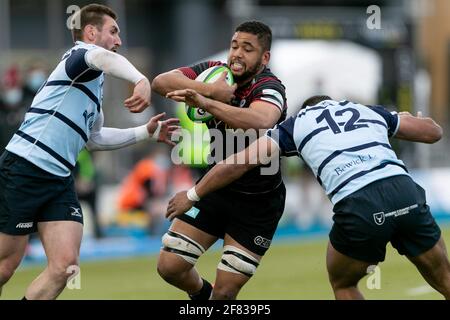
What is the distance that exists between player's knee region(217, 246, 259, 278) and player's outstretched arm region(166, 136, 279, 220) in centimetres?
87

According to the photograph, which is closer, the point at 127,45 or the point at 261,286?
the point at 261,286

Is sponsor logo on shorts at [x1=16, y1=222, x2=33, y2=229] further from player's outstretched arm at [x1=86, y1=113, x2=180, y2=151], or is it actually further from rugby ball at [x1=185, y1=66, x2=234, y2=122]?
rugby ball at [x1=185, y1=66, x2=234, y2=122]

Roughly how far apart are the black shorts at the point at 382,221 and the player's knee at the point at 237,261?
1.21 metres

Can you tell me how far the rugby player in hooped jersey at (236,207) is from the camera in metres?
8.59

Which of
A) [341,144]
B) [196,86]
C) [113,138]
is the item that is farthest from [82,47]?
[341,144]

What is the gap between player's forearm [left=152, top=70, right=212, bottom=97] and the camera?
8375 mm

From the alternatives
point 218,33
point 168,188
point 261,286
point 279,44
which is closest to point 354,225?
point 261,286

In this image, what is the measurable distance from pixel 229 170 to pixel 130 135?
1.58 m

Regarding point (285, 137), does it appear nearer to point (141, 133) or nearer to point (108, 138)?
point (141, 133)

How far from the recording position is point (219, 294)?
28.9ft

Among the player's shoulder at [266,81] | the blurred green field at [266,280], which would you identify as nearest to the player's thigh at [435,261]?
the player's shoulder at [266,81]

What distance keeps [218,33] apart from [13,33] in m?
5.87

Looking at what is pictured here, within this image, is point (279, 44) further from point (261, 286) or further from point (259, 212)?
point (259, 212)
